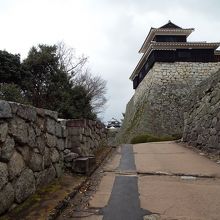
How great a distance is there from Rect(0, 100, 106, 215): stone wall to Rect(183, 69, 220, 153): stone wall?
554 cm

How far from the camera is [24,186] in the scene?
13.5 feet

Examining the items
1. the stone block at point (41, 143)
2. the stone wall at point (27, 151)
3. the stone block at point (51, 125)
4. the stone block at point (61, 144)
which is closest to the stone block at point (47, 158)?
the stone wall at point (27, 151)

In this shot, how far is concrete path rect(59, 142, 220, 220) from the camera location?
13.3 feet

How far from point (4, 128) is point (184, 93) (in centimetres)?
3116

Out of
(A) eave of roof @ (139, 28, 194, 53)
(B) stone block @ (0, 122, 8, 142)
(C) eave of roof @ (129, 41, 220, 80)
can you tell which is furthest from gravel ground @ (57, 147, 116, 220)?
(A) eave of roof @ (139, 28, 194, 53)

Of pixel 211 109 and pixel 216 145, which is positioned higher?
pixel 211 109

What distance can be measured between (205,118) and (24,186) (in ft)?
28.2

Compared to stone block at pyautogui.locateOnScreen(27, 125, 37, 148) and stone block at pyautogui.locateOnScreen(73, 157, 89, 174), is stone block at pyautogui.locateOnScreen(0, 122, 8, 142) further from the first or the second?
stone block at pyautogui.locateOnScreen(73, 157, 89, 174)

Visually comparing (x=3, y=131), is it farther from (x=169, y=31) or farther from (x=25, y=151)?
(x=169, y=31)

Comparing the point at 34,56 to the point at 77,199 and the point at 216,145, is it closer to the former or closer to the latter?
the point at 216,145

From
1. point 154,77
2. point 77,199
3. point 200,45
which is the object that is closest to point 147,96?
point 154,77

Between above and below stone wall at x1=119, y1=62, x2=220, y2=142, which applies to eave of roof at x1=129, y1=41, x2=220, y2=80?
above

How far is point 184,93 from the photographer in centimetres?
3347

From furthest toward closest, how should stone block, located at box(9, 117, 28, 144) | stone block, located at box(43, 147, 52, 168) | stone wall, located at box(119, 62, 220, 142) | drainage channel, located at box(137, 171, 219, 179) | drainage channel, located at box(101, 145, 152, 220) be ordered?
1. stone wall, located at box(119, 62, 220, 142)
2. drainage channel, located at box(137, 171, 219, 179)
3. stone block, located at box(43, 147, 52, 168)
4. drainage channel, located at box(101, 145, 152, 220)
5. stone block, located at box(9, 117, 28, 144)
